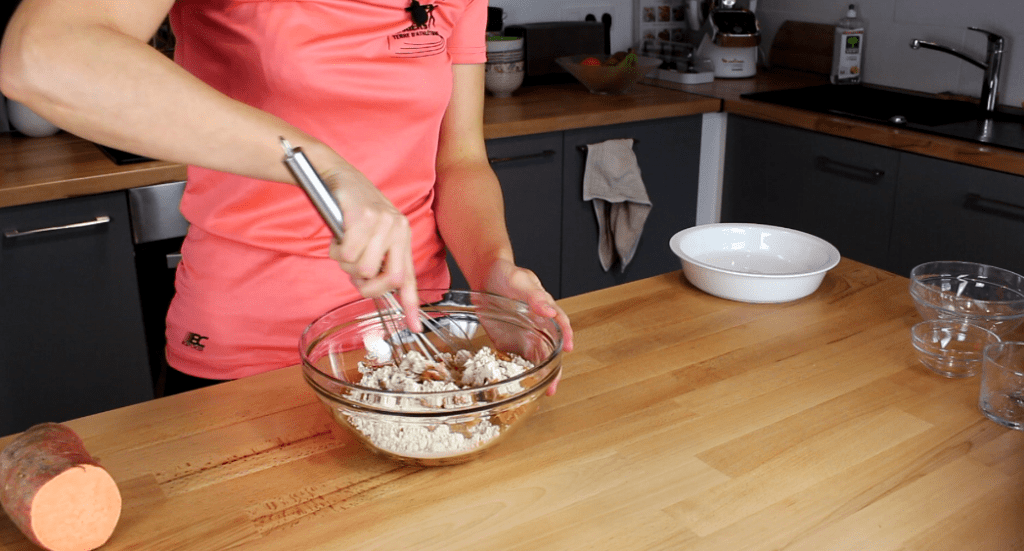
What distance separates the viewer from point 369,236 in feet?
2.31

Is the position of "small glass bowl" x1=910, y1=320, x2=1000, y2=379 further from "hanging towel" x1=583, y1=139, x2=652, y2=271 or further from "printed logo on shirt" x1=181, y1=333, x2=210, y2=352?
"hanging towel" x1=583, y1=139, x2=652, y2=271

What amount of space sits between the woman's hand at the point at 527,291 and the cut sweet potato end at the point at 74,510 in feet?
1.32

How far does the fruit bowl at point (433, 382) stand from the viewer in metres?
0.76

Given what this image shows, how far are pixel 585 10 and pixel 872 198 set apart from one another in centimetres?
119

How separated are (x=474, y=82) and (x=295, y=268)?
0.37 meters

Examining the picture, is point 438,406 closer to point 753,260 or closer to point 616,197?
point 753,260

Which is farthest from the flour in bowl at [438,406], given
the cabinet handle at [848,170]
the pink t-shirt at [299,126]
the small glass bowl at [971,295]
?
the cabinet handle at [848,170]

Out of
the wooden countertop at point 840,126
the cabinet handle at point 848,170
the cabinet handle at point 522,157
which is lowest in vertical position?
the cabinet handle at point 848,170

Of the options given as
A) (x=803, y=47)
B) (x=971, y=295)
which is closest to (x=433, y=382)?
(x=971, y=295)

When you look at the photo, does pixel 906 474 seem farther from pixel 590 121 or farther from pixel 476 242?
pixel 590 121

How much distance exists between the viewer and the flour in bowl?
775mm

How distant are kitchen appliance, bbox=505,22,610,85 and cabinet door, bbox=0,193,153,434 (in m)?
1.35

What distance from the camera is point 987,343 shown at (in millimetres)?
1010

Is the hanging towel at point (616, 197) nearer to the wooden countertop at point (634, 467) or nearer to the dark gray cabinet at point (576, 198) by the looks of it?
the dark gray cabinet at point (576, 198)
